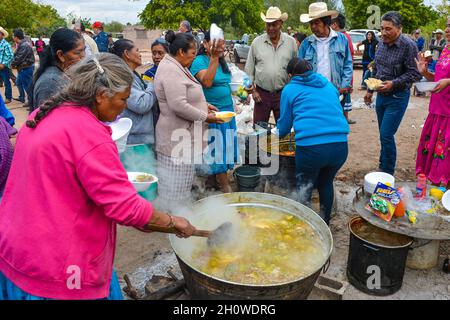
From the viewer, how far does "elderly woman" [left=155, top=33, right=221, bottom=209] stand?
3311 millimetres

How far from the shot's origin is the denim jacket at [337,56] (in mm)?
4730

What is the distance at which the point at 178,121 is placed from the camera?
346cm

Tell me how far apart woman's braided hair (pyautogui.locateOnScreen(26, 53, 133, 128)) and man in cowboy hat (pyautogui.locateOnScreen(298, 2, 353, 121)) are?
368cm

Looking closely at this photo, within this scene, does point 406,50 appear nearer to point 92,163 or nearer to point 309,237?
point 309,237

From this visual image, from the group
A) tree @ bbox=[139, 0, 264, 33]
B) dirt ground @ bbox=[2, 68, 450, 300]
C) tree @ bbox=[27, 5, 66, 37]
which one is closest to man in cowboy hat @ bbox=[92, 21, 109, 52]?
dirt ground @ bbox=[2, 68, 450, 300]

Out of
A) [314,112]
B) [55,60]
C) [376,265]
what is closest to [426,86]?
[314,112]

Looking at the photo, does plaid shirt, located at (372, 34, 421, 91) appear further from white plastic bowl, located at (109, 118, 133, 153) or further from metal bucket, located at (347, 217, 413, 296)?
white plastic bowl, located at (109, 118, 133, 153)

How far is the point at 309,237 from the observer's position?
2711 millimetres

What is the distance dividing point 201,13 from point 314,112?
2572 centimetres

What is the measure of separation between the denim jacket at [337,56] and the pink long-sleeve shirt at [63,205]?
12.6 feet

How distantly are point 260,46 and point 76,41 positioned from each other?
2.81 metres

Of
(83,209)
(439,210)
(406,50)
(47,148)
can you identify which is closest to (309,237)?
(439,210)

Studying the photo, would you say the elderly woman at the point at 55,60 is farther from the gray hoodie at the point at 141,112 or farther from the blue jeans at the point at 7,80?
the blue jeans at the point at 7,80

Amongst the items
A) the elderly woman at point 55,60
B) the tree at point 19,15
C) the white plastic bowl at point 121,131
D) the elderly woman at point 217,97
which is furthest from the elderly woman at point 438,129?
the tree at point 19,15
